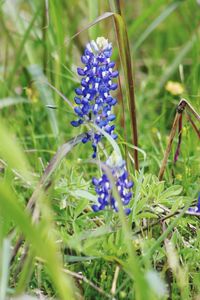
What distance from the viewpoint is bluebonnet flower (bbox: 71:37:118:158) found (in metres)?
1.96

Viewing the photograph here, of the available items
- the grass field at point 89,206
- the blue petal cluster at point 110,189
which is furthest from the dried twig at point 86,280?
the blue petal cluster at point 110,189

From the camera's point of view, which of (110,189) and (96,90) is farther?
(96,90)

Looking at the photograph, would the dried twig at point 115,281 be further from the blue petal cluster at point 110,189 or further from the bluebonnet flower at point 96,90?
the bluebonnet flower at point 96,90

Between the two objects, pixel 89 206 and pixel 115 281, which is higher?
pixel 89 206

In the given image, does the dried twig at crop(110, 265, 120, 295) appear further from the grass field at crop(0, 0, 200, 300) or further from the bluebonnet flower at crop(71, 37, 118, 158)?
the bluebonnet flower at crop(71, 37, 118, 158)

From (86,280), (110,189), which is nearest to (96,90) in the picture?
(110,189)

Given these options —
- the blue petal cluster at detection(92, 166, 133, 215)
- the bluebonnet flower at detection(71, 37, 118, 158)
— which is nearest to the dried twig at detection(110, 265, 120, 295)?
the blue petal cluster at detection(92, 166, 133, 215)

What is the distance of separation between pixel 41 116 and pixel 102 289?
1335 millimetres

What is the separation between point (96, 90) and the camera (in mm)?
1954

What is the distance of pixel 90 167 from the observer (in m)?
2.62

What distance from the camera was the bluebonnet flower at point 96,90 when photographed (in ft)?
6.42

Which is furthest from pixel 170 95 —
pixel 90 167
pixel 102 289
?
pixel 102 289

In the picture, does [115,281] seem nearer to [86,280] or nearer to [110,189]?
[86,280]

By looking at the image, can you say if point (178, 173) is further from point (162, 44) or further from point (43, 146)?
point (162, 44)
